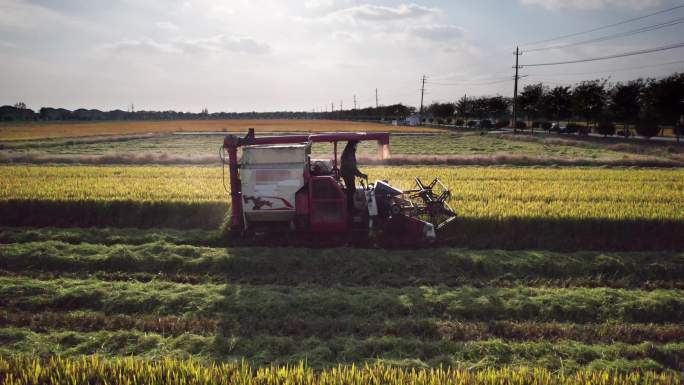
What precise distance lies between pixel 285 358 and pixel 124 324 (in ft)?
8.89

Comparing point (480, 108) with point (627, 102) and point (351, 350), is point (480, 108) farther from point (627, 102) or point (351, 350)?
point (351, 350)

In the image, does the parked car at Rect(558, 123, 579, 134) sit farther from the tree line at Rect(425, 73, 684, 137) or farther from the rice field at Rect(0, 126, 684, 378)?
the rice field at Rect(0, 126, 684, 378)

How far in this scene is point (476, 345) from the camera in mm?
5902

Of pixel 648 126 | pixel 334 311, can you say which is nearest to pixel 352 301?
pixel 334 311

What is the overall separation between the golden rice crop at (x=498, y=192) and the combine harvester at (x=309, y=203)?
1.71m

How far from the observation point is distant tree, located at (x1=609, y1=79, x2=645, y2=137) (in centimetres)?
5334

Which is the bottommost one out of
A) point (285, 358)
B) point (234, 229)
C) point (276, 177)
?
point (285, 358)

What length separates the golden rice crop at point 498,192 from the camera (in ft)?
36.9

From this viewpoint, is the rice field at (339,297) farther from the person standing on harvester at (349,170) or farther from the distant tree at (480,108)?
the distant tree at (480,108)

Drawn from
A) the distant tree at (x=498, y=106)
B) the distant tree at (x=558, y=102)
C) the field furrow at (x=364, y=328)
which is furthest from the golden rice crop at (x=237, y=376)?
the distant tree at (x=498, y=106)

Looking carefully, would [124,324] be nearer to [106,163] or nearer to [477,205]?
[477,205]

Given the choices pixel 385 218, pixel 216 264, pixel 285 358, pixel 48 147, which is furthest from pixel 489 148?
pixel 48 147

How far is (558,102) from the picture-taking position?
6512 cm

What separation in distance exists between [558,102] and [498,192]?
195 feet
